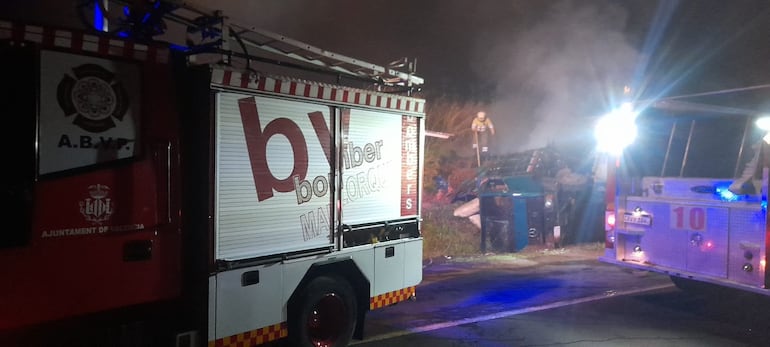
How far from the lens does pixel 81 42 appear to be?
338 cm

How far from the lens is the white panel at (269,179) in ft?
13.1

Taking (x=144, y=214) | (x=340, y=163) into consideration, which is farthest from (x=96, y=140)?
(x=340, y=163)

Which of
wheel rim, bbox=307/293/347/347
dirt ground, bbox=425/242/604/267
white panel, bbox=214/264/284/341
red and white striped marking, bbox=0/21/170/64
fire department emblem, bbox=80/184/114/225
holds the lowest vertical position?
dirt ground, bbox=425/242/604/267

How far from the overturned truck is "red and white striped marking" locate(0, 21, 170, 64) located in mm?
8080

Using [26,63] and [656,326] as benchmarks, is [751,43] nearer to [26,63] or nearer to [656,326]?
[656,326]

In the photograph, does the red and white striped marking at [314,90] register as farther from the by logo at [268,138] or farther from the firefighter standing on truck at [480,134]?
the firefighter standing on truck at [480,134]

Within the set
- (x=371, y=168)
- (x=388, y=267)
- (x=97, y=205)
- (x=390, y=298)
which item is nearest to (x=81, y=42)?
(x=97, y=205)

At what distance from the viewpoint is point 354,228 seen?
197 inches

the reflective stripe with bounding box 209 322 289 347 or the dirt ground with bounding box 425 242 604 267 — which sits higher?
the reflective stripe with bounding box 209 322 289 347

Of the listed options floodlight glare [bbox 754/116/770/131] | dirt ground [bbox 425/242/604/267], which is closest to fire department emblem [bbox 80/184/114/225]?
floodlight glare [bbox 754/116/770/131]

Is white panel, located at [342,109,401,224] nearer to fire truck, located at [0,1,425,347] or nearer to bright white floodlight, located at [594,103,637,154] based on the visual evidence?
fire truck, located at [0,1,425,347]

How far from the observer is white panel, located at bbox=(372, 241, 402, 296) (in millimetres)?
5203

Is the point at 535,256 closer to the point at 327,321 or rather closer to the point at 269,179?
the point at 327,321

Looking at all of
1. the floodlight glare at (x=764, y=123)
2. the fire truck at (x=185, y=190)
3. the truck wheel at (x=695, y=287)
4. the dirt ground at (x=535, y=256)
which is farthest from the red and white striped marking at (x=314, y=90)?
the dirt ground at (x=535, y=256)
